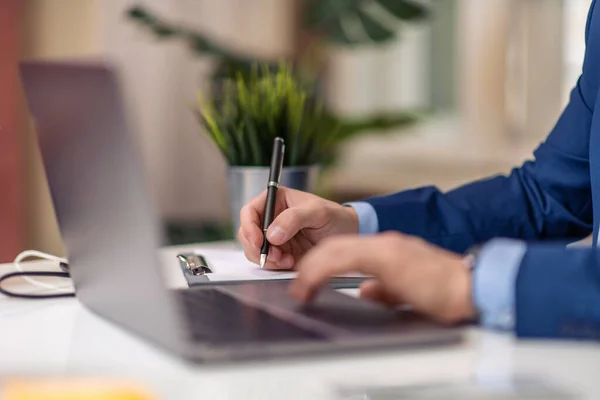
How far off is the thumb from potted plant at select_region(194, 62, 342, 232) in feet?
1.07

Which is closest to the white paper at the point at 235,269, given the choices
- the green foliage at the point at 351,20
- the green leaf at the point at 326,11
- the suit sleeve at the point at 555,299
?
the suit sleeve at the point at 555,299

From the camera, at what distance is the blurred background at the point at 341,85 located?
3.29 m

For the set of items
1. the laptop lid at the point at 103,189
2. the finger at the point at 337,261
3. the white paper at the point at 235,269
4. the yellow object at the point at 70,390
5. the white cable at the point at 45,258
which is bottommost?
the white paper at the point at 235,269

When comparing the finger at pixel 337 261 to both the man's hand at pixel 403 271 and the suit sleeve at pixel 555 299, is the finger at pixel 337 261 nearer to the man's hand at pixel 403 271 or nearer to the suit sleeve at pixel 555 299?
the man's hand at pixel 403 271

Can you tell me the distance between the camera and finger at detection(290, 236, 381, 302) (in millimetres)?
801

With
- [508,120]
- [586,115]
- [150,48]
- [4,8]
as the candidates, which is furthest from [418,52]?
[586,115]

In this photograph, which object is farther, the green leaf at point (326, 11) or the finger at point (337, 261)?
the green leaf at point (326, 11)

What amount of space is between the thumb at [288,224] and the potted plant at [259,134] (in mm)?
326

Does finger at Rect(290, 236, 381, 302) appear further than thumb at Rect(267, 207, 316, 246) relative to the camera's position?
No

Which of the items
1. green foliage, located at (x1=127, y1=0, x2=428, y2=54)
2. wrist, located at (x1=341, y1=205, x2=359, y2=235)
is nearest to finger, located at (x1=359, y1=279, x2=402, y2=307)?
wrist, located at (x1=341, y1=205, x2=359, y2=235)

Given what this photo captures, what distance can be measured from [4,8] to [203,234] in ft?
3.60

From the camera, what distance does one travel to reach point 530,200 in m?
1.39

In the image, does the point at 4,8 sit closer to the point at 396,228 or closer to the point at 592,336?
the point at 396,228

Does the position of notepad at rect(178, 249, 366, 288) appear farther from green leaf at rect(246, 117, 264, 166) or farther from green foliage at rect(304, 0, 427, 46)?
green foliage at rect(304, 0, 427, 46)
